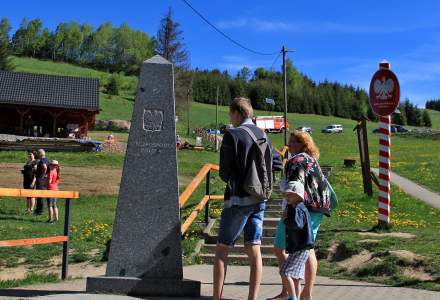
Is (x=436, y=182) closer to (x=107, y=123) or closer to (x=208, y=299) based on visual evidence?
(x=208, y=299)

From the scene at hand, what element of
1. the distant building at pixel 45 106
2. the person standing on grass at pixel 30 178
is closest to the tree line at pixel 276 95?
the distant building at pixel 45 106

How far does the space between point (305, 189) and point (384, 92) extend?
608cm

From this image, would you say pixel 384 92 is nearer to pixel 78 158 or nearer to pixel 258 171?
pixel 258 171

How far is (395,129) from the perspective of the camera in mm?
93438

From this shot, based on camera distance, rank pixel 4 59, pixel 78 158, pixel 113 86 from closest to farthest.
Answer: pixel 78 158 < pixel 4 59 < pixel 113 86

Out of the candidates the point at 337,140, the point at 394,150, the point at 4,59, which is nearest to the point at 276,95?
the point at 4,59

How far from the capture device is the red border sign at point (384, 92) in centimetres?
1120

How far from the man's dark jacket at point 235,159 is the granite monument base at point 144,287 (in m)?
1.17

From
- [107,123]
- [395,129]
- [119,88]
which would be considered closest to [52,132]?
[107,123]

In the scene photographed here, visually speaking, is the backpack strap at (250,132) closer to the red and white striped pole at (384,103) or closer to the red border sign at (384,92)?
the red and white striped pole at (384,103)

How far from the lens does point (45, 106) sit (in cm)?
5072

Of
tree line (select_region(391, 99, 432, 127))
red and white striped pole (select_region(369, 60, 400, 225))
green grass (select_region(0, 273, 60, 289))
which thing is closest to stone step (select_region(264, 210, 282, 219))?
red and white striped pole (select_region(369, 60, 400, 225))

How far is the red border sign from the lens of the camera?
11195 mm

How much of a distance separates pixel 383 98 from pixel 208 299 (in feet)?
21.5
